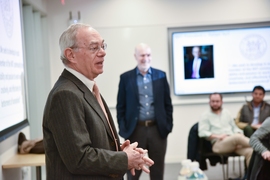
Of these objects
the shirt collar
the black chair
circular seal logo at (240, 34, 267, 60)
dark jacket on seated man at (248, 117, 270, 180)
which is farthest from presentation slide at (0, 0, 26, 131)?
circular seal logo at (240, 34, 267, 60)

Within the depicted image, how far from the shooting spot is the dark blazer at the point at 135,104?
4.03 meters

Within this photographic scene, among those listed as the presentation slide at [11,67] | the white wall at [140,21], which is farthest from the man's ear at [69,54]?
the white wall at [140,21]

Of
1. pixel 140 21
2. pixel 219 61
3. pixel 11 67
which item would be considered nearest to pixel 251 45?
pixel 219 61

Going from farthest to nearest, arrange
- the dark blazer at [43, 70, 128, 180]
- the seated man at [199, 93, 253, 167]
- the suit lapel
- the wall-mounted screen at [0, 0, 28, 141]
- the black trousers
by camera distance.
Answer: the seated man at [199, 93, 253, 167], the black trousers, the wall-mounted screen at [0, 0, 28, 141], the suit lapel, the dark blazer at [43, 70, 128, 180]

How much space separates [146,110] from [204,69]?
2.50 meters

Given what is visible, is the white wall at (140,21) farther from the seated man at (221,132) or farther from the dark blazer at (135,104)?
the dark blazer at (135,104)

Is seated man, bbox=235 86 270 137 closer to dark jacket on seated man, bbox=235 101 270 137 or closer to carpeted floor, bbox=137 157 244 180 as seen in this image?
dark jacket on seated man, bbox=235 101 270 137

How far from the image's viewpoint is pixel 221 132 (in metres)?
5.13

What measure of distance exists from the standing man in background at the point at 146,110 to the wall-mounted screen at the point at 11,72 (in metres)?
0.99

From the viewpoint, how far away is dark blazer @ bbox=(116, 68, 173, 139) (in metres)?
4.03

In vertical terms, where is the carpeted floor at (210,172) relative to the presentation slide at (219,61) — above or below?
below

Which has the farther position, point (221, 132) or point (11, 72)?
→ point (221, 132)

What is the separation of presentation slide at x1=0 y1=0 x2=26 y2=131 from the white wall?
248 cm

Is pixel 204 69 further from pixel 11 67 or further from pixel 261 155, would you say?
pixel 11 67
